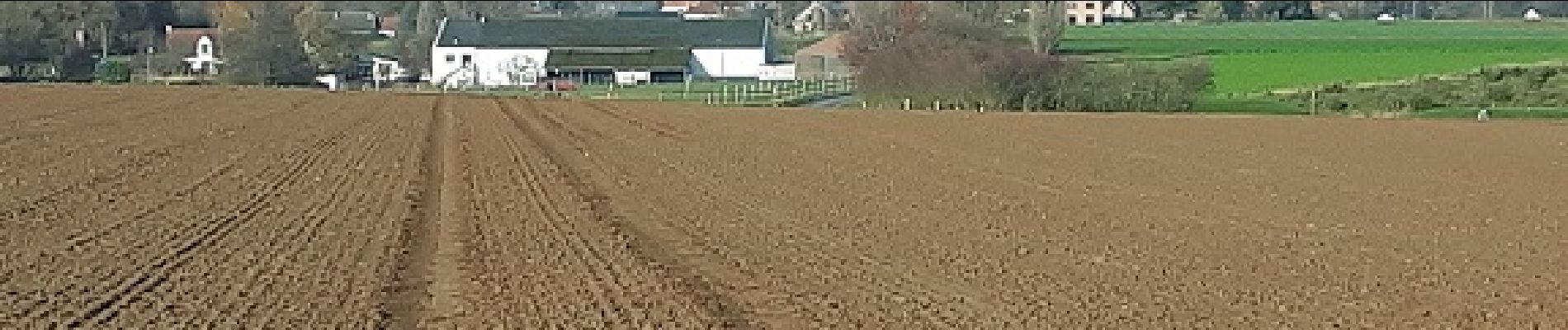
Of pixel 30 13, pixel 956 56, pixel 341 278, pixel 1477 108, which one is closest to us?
pixel 341 278

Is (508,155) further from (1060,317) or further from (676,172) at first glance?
(1060,317)

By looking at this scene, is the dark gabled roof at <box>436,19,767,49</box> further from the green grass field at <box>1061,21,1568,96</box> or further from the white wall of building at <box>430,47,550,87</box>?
the green grass field at <box>1061,21,1568,96</box>

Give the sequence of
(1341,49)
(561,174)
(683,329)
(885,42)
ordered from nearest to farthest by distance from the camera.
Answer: (683,329)
(561,174)
(885,42)
(1341,49)

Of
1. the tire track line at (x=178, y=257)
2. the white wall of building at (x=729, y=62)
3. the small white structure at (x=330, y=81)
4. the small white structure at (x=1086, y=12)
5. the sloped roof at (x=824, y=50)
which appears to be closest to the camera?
the tire track line at (x=178, y=257)

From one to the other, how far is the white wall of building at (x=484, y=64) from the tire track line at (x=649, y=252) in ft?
235

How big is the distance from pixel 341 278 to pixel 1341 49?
238 ft

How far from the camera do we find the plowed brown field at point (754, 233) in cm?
1311

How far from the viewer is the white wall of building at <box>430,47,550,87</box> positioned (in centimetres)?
10231

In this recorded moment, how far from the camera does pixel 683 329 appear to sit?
12.2 m

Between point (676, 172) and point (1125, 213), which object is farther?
point (676, 172)

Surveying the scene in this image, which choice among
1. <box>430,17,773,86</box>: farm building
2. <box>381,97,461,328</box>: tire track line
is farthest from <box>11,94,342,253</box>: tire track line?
<box>430,17,773,86</box>: farm building

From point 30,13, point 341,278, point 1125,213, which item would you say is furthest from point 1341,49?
point 341,278

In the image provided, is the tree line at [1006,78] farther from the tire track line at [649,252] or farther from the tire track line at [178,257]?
the tire track line at [178,257]

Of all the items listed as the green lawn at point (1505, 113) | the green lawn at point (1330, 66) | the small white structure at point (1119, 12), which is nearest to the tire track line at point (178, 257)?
the green lawn at point (1505, 113)
